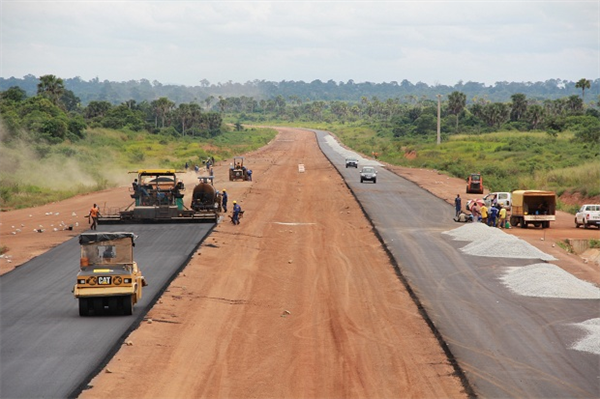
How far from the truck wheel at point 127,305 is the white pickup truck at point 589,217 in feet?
105

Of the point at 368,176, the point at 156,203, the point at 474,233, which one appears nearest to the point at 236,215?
the point at 156,203

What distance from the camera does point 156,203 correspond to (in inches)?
1855

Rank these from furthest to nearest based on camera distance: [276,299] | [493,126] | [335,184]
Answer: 1. [493,126]
2. [335,184]
3. [276,299]

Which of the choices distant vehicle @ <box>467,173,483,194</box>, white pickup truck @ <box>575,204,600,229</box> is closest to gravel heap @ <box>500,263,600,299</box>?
white pickup truck @ <box>575,204,600,229</box>

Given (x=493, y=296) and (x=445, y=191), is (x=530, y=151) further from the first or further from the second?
(x=493, y=296)

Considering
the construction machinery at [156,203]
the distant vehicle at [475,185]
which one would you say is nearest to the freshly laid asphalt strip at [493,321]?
the construction machinery at [156,203]

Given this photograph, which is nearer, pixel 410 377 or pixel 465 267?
pixel 410 377

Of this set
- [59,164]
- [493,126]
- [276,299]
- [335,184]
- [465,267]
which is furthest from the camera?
[493,126]

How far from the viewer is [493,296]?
30.2 m

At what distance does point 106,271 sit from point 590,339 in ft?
46.7

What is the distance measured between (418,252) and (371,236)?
215 inches

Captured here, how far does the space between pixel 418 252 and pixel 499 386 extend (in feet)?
64.3

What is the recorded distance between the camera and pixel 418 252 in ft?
130

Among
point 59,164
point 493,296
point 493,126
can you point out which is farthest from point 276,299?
point 493,126
